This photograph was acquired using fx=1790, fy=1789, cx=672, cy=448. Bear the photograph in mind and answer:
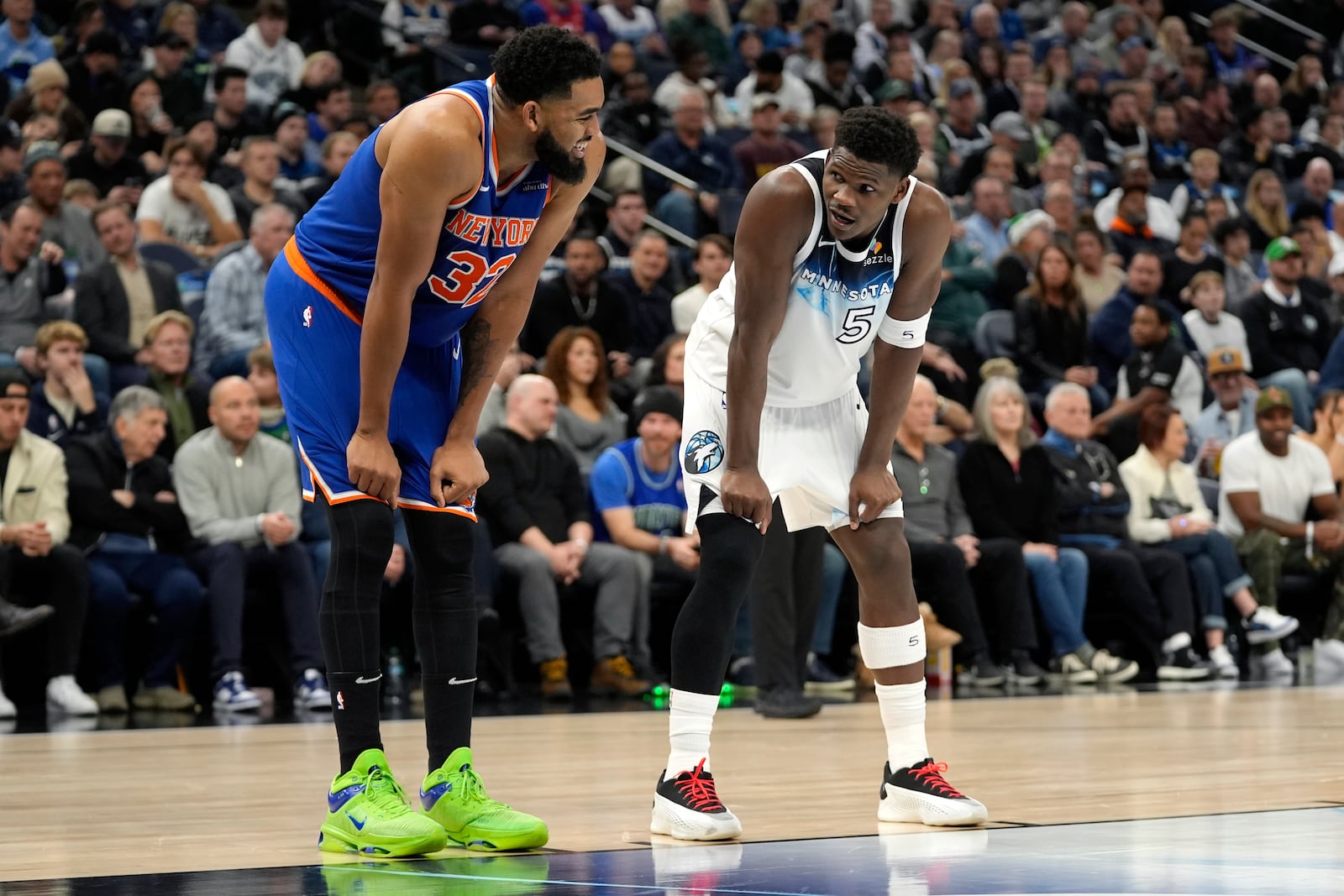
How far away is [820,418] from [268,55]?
29.5 ft

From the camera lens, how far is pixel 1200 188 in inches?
585

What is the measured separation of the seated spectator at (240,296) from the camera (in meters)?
8.77

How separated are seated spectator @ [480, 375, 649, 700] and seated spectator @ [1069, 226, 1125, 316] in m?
4.86

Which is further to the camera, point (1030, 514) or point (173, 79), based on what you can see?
point (173, 79)

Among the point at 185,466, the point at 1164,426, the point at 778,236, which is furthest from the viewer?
the point at 1164,426

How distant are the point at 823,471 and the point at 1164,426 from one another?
6.23 meters

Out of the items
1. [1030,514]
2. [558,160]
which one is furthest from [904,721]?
[1030,514]

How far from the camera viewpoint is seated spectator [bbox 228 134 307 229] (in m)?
9.94

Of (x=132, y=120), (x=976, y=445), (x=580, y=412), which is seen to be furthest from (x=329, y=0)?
(x=976, y=445)

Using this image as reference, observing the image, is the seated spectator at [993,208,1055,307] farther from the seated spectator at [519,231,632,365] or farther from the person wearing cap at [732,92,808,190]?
the seated spectator at [519,231,632,365]

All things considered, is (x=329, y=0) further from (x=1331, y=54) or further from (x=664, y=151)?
(x=1331, y=54)

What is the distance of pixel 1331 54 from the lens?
60.8ft

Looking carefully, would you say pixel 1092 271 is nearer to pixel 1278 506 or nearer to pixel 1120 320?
pixel 1120 320

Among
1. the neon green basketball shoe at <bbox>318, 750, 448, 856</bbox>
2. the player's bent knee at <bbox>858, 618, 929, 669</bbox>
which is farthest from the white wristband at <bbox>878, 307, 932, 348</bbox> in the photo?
the neon green basketball shoe at <bbox>318, 750, 448, 856</bbox>
